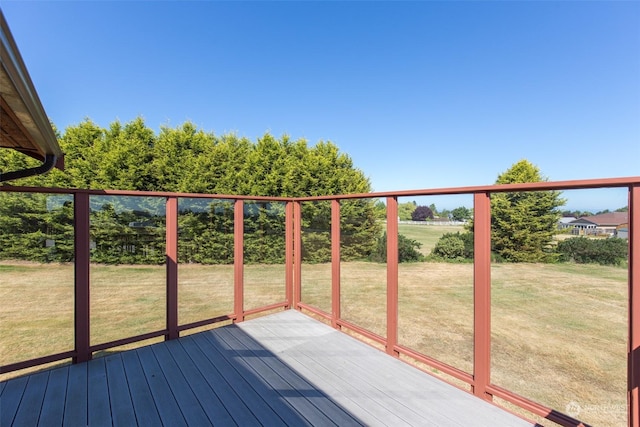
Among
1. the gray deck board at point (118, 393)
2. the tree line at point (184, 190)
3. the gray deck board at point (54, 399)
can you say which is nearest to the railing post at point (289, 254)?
the tree line at point (184, 190)

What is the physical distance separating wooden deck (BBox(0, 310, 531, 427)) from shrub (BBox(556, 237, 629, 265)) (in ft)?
3.74

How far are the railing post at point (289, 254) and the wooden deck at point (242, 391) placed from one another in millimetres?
1041

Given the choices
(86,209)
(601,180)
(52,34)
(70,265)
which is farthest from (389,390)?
(52,34)

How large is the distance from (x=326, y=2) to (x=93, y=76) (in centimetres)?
592

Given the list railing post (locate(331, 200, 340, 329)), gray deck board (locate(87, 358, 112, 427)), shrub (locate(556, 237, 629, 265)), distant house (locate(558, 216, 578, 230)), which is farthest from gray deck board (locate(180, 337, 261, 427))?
distant house (locate(558, 216, 578, 230))

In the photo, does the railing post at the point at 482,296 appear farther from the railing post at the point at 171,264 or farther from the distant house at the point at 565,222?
the railing post at the point at 171,264

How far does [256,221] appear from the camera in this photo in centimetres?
492

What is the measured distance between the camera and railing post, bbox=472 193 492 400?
1808mm

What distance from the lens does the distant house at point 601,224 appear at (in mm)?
1423

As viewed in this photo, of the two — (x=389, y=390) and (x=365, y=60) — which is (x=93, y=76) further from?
(x=389, y=390)

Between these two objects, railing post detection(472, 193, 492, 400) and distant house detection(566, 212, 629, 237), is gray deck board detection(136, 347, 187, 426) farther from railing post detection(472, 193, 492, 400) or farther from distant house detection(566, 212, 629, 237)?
distant house detection(566, 212, 629, 237)

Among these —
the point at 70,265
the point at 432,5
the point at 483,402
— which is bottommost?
the point at 483,402

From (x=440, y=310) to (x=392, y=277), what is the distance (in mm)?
2561

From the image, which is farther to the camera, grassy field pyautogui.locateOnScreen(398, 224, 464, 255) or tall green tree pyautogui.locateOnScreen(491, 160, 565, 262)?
grassy field pyautogui.locateOnScreen(398, 224, 464, 255)
